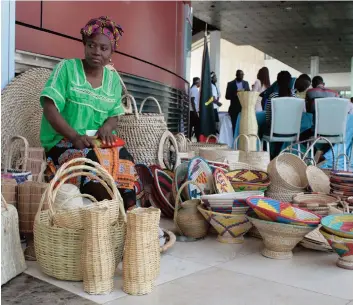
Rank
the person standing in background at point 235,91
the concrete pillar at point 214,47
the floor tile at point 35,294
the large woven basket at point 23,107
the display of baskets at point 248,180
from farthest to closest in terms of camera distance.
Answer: the concrete pillar at point 214,47 < the person standing in background at point 235,91 < the display of baskets at point 248,180 < the large woven basket at point 23,107 < the floor tile at point 35,294

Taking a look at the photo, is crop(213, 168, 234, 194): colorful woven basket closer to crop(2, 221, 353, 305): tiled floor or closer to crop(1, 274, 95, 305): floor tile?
crop(2, 221, 353, 305): tiled floor

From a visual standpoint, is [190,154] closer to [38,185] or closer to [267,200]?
[267,200]

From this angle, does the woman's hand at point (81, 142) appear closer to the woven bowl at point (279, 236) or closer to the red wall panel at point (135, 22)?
the woven bowl at point (279, 236)

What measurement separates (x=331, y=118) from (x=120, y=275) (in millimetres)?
3767

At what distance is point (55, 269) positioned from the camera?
1.70 metres

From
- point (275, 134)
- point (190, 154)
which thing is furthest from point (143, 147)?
point (275, 134)

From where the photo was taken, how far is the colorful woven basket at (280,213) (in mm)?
1977

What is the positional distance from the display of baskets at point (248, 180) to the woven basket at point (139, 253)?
122 cm

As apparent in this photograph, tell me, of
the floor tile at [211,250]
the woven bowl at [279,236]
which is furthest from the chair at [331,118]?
the woven bowl at [279,236]

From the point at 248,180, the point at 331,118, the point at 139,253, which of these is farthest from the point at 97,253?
the point at 331,118

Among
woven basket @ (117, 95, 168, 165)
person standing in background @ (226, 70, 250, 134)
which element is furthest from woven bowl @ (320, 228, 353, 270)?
person standing in background @ (226, 70, 250, 134)

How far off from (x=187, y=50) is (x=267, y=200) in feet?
14.0

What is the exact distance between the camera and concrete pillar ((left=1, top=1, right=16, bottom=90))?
2527 mm

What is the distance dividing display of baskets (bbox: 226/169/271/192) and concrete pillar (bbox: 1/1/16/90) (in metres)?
1.45
